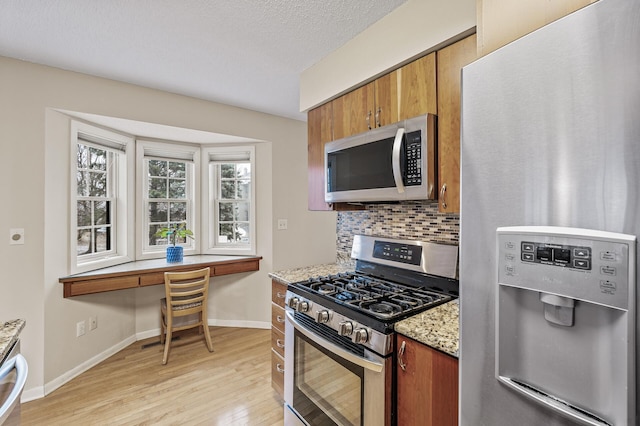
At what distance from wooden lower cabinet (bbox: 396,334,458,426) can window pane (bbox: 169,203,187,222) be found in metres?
3.08

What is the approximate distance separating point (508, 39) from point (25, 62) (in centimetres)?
304

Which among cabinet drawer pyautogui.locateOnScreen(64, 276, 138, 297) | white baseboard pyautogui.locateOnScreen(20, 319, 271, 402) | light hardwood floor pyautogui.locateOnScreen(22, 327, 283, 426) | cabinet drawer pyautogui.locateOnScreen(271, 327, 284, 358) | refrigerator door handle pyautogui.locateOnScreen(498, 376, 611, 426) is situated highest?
refrigerator door handle pyautogui.locateOnScreen(498, 376, 611, 426)

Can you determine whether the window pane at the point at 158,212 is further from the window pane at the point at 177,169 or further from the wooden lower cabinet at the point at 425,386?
the wooden lower cabinet at the point at 425,386

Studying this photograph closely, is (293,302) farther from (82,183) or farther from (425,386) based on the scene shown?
(82,183)

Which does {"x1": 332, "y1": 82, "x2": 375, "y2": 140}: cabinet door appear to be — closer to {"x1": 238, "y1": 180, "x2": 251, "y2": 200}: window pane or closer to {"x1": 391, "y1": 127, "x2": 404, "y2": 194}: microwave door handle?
{"x1": 391, "y1": 127, "x2": 404, "y2": 194}: microwave door handle

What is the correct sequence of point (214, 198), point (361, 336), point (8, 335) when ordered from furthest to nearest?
1. point (214, 198)
2. point (361, 336)
3. point (8, 335)

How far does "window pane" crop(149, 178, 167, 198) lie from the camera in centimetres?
338

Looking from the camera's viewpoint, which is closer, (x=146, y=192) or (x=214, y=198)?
(x=146, y=192)

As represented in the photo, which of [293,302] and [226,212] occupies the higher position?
[226,212]

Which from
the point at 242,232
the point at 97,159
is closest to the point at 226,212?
the point at 242,232

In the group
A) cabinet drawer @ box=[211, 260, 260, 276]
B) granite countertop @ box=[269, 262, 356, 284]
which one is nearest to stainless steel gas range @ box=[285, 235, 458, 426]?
granite countertop @ box=[269, 262, 356, 284]

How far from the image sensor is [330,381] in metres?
1.58

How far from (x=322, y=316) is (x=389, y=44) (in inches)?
59.8

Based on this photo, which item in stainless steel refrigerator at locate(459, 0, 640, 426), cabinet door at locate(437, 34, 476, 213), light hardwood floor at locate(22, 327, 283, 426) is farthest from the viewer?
light hardwood floor at locate(22, 327, 283, 426)
